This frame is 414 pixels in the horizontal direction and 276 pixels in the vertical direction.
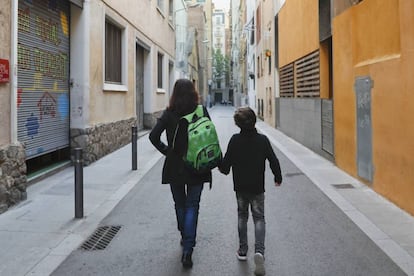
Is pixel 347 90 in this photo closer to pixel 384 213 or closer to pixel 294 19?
pixel 384 213

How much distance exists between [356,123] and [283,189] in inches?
78.0

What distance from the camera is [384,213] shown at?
21.4 ft

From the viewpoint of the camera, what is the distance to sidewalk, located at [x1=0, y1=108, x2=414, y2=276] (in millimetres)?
4812

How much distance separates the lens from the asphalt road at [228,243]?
446cm

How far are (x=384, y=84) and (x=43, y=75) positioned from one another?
20.1ft

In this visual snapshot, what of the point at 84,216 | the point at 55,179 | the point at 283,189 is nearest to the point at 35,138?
the point at 55,179

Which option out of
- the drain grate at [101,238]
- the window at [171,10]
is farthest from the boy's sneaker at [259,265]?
the window at [171,10]

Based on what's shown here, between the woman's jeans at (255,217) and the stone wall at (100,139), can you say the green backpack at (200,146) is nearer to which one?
the woman's jeans at (255,217)

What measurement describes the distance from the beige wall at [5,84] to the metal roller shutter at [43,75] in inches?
41.7

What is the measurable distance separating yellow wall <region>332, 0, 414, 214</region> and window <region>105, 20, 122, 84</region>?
655 centimetres

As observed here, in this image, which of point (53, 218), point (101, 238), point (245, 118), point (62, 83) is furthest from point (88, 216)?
point (62, 83)

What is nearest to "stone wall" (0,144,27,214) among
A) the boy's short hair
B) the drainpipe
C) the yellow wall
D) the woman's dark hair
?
the drainpipe

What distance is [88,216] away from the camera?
6438mm

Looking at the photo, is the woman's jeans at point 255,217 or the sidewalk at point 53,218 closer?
the woman's jeans at point 255,217
